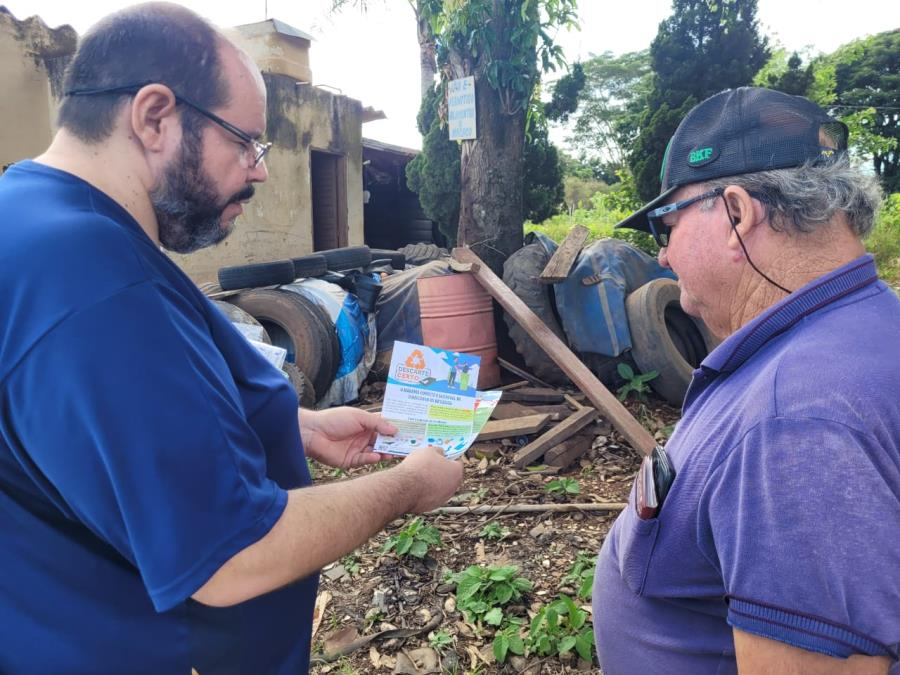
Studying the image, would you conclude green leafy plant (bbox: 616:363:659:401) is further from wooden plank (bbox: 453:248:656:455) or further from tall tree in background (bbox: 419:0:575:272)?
tall tree in background (bbox: 419:0:575:272)

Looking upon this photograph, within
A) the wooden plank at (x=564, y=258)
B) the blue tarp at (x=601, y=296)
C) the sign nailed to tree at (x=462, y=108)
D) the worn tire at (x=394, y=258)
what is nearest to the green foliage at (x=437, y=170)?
the worn tire at (x=394, y=258)

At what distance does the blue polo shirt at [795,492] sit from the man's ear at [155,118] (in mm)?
1220

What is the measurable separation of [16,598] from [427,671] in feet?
5.96

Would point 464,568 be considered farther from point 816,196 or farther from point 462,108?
point 462,108

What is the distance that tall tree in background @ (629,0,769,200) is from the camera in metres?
9.51

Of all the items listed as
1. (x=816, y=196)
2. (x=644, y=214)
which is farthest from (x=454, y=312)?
(x=816, y=196)

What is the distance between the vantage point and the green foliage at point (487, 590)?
2758 millimetres

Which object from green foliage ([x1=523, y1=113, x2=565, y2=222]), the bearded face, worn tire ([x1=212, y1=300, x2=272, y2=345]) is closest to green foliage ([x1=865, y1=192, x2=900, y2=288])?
green foliage ([x1=523, y1=113, x2=565, y2=222])

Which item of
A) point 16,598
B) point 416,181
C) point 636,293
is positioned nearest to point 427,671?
point 16,598

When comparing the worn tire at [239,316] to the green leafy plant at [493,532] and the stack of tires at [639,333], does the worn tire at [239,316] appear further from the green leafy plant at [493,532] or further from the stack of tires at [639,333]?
the green leafy plant at [493,532]

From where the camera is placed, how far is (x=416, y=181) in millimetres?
10695

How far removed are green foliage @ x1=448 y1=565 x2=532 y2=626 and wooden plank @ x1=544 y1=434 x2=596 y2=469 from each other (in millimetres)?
1361

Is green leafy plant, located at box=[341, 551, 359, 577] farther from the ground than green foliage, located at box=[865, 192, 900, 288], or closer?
closer

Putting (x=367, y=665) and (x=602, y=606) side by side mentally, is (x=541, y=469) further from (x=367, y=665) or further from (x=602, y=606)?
(x=602, y=606)
